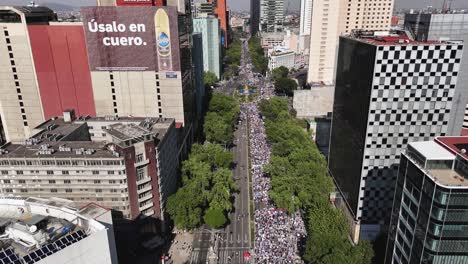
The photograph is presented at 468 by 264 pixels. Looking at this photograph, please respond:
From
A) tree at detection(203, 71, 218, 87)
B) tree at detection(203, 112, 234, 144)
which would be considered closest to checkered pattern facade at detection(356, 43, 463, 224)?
tree at detection(203, 112, 234, 144)

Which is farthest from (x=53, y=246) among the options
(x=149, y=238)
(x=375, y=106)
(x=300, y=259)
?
(x=375, y=106)

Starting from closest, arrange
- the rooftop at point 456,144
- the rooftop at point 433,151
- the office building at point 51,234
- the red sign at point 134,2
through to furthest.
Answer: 1. the office building at point 51,234
2. the rooftop at point 433,151
3. the rooftop at point 456,144
4. the red sign at point 134,2

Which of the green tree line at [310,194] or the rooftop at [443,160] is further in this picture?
the green tree line at [310,194]

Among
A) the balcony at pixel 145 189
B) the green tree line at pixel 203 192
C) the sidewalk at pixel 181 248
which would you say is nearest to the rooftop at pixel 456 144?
the green tree line at pixel 203 192

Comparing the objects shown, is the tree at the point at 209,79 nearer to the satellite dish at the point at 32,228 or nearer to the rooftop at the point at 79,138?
the rooftop at the point at 79,138

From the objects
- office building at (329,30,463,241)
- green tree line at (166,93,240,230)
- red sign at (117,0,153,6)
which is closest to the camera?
office building at (329,30,463,241)

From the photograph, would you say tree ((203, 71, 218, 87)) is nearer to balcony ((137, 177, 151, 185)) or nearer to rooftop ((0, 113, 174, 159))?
rooftop ((0, 113, 174, 159))

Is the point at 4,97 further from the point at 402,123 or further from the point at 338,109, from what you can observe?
the point at 402,123
